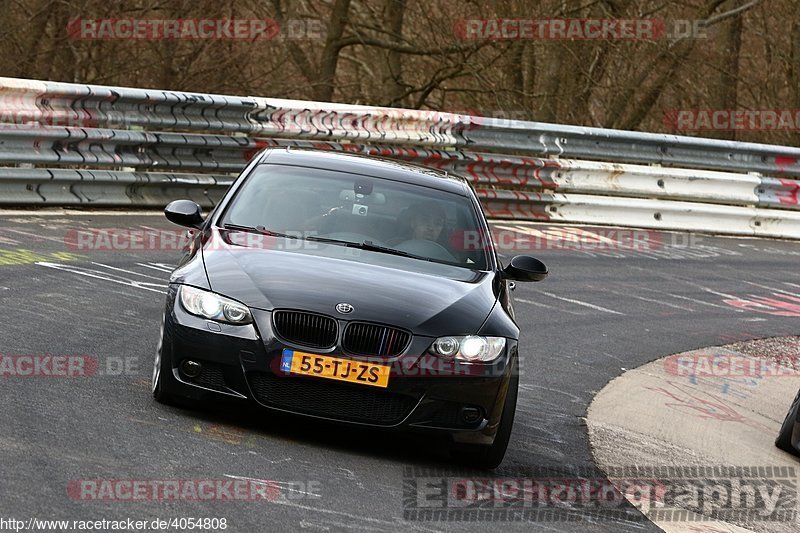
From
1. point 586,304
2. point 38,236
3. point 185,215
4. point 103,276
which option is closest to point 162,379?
point 185,215

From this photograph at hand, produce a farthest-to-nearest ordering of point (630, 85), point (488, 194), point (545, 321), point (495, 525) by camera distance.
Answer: point (630, 85) < point (488, 194) < point (545, 321) < point (495, 525)

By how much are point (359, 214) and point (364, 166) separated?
0.64 meters

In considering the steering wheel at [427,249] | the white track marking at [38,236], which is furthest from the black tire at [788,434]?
the white track marking at [38,236]

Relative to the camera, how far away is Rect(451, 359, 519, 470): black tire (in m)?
6.94

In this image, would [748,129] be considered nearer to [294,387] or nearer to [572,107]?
[572,107]

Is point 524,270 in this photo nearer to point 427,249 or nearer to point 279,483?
point 427,249

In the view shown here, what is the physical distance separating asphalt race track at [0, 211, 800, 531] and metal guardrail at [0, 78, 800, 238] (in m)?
0.63

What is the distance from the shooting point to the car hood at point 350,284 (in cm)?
674

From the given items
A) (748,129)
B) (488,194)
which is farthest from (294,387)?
(748,129)

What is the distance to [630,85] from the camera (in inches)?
1041

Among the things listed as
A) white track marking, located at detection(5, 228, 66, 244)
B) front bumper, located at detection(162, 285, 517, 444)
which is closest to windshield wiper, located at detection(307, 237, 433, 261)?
front bumper, located at detection(162, 285, 517, 444)

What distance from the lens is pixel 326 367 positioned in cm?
657

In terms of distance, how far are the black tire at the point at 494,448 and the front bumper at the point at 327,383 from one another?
113mm

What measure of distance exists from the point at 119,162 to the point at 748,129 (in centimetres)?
1833
